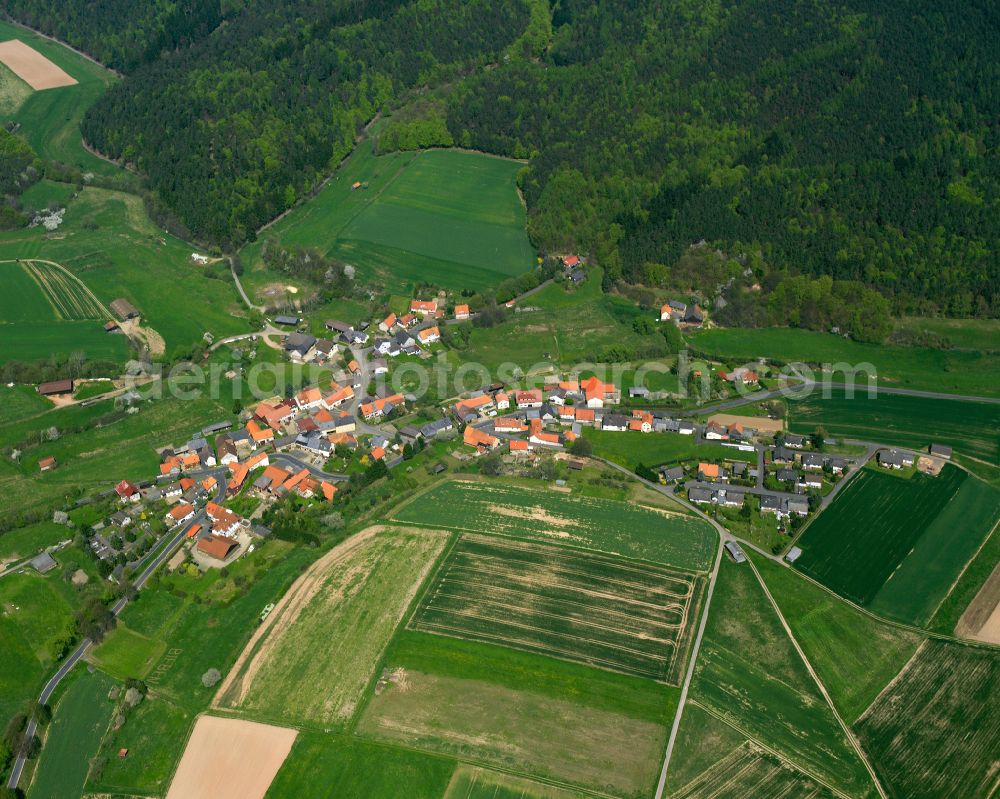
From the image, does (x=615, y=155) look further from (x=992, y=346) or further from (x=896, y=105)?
(x=992, y=346)

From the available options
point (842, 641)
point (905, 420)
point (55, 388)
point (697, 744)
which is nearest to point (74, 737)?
point (697, 744)

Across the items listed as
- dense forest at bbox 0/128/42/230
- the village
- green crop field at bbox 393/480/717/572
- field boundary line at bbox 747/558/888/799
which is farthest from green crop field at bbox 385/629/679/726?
dense forest at bbox 0/128/42/230

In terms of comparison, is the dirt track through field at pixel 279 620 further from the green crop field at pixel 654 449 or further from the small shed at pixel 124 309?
the small shed at pixel 124 309

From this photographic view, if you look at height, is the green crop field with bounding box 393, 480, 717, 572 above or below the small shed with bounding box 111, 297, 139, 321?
below

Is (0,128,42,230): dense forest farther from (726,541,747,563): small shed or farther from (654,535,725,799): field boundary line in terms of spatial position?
(654,535,725,799): field boundary line

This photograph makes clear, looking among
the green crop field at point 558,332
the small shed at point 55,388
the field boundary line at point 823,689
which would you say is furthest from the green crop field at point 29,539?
the field boundary line at point 823,689

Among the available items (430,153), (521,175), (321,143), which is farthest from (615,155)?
(321,143)
